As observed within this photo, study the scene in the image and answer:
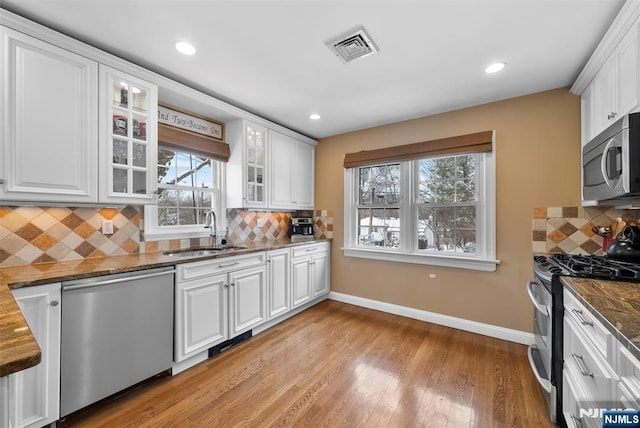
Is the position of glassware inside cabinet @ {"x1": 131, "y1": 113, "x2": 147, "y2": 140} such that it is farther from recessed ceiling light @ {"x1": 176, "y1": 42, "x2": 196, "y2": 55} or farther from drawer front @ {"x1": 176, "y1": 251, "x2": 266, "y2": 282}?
drawer front @ {"x1": 176, "y1": 251, "x2": 266, "y2": 282}

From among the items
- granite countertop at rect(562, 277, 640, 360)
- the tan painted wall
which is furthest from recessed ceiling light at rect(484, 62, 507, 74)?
granite countertop at rect(562, 277, 640, 360)

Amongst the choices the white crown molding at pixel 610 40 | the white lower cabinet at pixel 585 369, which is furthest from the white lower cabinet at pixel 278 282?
the white crown molding at pixel 610 40

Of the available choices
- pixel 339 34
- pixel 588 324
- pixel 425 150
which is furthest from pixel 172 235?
pixel 588 324

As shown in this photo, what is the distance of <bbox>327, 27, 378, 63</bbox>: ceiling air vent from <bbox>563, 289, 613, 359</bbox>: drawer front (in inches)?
77.2

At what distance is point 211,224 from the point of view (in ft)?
9.91

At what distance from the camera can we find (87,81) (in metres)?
1.89

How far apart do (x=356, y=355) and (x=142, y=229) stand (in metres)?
2.25

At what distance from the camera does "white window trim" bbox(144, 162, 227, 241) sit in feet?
8.17

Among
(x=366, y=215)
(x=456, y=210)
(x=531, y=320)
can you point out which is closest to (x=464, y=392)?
(x=531, y=320)

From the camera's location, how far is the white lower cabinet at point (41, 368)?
1.42 metres

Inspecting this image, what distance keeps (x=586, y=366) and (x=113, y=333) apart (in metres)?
2.61

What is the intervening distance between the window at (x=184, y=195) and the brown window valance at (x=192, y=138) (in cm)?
10

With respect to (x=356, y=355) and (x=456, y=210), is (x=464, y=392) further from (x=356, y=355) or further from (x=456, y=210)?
(x=456, y=210)

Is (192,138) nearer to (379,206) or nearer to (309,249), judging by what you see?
(309,249)
